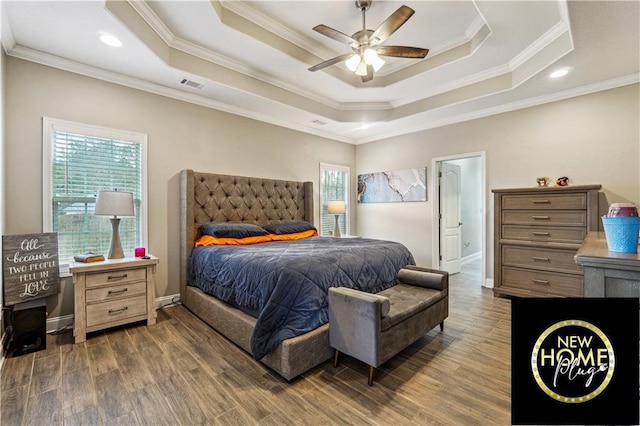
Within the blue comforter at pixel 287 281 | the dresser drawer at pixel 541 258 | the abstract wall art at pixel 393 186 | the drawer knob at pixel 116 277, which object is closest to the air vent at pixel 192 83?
the blue comforter at pixel 287 281

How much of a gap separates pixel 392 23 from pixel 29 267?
3.64 m

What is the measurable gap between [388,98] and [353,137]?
142 cm

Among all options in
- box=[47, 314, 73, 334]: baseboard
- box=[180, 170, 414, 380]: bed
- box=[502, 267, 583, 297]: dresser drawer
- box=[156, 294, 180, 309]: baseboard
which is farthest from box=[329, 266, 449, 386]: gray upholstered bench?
box=[47, 314, 73, 334]: baseboard

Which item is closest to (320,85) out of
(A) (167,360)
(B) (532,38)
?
(B) (532,38)

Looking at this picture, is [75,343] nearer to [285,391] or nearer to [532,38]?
[285,391]

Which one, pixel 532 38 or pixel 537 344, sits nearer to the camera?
pixel 537 344

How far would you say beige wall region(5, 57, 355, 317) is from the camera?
2504 millimetres

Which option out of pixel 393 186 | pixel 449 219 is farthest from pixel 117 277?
pixel 449 219

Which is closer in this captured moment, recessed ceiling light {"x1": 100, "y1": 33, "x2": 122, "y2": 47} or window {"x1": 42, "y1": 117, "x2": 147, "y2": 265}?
recessed ceiling light {"x1": 100, "y1": 33, "x2": 122, "y2": 47}

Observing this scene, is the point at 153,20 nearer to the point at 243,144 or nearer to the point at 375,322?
the point at 243,144

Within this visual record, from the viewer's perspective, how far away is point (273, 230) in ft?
12.9

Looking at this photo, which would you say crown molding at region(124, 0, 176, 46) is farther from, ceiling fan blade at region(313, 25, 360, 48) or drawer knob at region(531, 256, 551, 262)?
drawer knob at region(531, 256, 551, 262)

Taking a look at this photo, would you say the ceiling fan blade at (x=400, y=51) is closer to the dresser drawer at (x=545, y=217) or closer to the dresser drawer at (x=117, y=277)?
the dresser drawer at (x=545, y=217)

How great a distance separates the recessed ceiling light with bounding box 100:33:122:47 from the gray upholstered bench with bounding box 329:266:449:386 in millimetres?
2781
